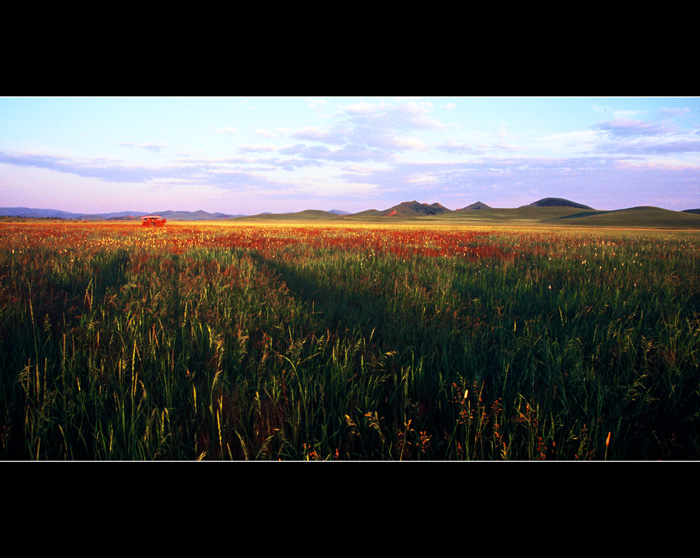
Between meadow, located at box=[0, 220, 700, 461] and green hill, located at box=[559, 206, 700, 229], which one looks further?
green hill, located at box=[559, 206, 700, 229]

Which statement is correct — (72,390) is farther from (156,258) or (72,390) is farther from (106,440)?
(156,258)

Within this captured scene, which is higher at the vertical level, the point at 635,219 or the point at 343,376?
the point at 635,219

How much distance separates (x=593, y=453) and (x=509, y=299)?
2562 millimetres

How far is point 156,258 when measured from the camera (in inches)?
259

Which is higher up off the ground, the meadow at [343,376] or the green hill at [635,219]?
the green hill at [635,219]

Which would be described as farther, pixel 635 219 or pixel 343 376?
pixel 635 219

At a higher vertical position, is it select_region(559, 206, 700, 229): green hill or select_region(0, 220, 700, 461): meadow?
select_region(559, 206, 700, 229): green hill

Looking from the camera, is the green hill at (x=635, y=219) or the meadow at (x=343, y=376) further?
the green hill at (x=635, y=219)
